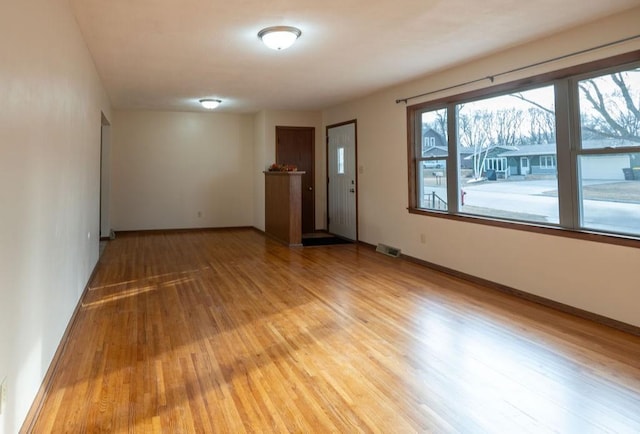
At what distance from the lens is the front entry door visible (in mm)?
7180

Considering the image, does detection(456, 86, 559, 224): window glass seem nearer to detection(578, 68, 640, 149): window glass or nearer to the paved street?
the paved street

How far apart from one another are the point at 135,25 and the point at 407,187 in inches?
144

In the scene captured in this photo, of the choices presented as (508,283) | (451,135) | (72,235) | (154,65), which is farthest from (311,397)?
(154,65)

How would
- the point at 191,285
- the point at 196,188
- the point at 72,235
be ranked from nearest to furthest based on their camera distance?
1. the point at 72,235
2. the point at 191,285
3. the point at 196,188

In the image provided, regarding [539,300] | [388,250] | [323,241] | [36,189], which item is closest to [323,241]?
[323,241]

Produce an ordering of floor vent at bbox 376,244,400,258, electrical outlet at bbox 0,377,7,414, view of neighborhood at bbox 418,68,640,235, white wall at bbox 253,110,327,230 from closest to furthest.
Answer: electrical outlet at bbox 0,377,7,414 < view of neighborhood at bbox 418,68,640,235 < floor vent at bbox 376,244,400,258 < white wall at bbox 253,110,327,230

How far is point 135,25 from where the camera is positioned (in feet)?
11.4

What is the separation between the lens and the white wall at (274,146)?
8016 millimetres

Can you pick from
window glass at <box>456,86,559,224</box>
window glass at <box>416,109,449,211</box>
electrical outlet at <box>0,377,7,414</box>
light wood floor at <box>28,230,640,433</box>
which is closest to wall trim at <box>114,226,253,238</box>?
light wood floor at <box>28,230,640,433</box>

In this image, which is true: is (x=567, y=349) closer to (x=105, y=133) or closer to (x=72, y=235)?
(x=72, y=235)

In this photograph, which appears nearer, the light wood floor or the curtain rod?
the light wood floor

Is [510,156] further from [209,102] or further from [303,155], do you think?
[209,102]

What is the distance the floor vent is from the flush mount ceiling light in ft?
10.7

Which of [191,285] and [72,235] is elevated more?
[72,235]
